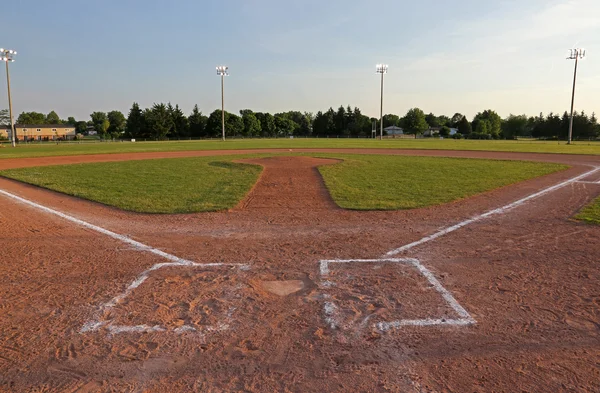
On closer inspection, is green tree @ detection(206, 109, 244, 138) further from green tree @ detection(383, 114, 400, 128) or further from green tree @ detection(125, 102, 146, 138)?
green tree @ detection(383, 114, 400, 128)

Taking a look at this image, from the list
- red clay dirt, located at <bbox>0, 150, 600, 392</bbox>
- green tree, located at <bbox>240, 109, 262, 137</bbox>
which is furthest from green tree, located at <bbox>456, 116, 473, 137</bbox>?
red clay dirt, located at <bbox>0, 150, 600, 392</bbox>

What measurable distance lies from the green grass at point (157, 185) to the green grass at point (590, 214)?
793 centimetres

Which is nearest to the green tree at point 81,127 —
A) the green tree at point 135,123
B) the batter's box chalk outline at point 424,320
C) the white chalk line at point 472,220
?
the green tree at point 135,123

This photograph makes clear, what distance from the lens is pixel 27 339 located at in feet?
11.6

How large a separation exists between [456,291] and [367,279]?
1047 millimetres

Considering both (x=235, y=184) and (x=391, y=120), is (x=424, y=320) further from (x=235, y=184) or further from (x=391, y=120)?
(x=391, y=120)

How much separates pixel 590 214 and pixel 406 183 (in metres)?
5.84

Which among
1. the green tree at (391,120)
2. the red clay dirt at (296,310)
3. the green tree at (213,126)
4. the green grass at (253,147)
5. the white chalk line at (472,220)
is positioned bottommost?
the red clay dirt at (296,310)

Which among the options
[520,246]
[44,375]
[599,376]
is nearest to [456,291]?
[599,376]

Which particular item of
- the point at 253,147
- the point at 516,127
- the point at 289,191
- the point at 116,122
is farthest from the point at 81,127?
the point at 289,191

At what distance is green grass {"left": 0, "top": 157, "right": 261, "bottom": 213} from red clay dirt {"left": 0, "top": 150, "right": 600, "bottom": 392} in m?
2.29

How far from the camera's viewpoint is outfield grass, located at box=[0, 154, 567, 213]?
1034 centimetres

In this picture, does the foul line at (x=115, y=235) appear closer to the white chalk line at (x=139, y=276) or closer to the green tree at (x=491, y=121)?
the white chalk line at (x=139, y=276)

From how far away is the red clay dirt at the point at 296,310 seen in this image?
3037 mm
